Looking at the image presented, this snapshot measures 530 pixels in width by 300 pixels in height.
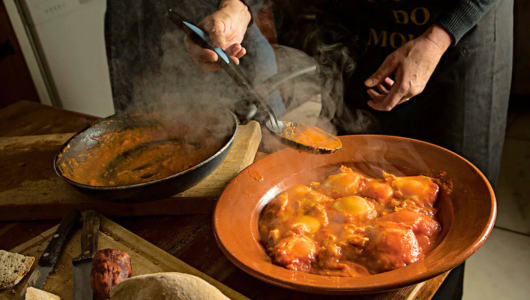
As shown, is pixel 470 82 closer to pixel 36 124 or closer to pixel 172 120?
pixel 172 120

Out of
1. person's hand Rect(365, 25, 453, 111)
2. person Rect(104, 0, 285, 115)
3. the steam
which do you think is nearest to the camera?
person's hand Rect(365, 25, 453, 111)

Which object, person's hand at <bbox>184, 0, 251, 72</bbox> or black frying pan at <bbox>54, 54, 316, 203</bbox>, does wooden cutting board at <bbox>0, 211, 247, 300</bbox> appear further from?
person's hand at <bbox>184, 0, 251, 72</bbox>

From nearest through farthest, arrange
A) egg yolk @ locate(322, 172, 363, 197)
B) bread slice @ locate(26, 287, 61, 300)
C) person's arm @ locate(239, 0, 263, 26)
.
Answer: bread slice @ locate(26, 287, 61, 300) → egg yolk @ locate(322, 172, 363, 197) → person's arm @ locate(239, 0, 263, 26)

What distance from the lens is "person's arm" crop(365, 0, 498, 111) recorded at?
1.45 metres

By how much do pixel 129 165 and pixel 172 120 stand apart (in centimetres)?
25

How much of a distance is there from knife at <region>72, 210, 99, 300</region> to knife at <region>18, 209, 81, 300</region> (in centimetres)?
4

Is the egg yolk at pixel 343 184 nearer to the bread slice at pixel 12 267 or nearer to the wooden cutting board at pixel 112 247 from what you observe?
the wooden cutting board at pixel 112 247

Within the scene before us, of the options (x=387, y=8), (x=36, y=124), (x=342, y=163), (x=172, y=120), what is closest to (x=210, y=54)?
(x=172, y=120)

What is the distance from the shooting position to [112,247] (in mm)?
1101

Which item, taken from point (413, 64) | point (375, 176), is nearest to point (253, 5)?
point (413, 64)

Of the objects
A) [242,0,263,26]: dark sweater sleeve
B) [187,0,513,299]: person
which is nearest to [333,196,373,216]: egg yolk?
[187,0,513,299]: person

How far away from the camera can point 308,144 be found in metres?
1.20

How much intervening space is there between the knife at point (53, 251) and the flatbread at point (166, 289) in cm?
29

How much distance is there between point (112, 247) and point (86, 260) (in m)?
0.09
